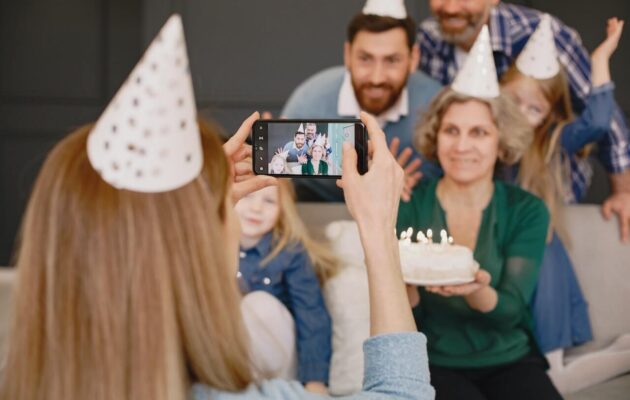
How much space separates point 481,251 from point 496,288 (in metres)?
0.08

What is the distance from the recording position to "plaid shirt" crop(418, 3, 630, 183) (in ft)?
8.50

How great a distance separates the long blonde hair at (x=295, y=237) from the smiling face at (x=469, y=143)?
334 mm

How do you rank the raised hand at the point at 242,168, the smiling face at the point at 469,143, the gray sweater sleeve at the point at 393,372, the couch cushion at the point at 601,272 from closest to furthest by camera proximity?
the gray sweater sleeve at the point at 393,372 < the raised hand at the point at 242,168 < the smiling face at the point at 469,143 < the couch cushion at the point at 601,272

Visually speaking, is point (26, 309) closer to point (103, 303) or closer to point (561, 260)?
point (103, 303)

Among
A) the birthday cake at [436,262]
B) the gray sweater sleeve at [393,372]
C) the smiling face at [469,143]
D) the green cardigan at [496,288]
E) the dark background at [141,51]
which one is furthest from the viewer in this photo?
the dark background at [141,51]

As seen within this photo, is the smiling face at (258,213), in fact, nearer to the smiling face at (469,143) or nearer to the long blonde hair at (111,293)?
the smiling face at (469,143)

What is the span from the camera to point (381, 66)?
256cm

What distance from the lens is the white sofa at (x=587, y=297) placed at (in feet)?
6.97

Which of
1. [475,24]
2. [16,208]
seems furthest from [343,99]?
[16,208]

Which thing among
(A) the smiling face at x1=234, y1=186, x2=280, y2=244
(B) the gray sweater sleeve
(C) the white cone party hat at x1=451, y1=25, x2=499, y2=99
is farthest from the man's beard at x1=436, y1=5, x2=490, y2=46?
(B) the gray sweater sleeve

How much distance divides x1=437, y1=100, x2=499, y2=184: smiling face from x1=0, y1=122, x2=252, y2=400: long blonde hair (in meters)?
1.32

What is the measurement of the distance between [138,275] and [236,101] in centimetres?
287

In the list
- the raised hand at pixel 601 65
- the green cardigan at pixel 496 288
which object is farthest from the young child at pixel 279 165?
the raised hand at pixel 601 65

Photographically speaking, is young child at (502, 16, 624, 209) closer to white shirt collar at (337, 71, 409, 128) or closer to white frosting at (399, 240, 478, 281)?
white shirt collar at (337, 71, 409, 128)
